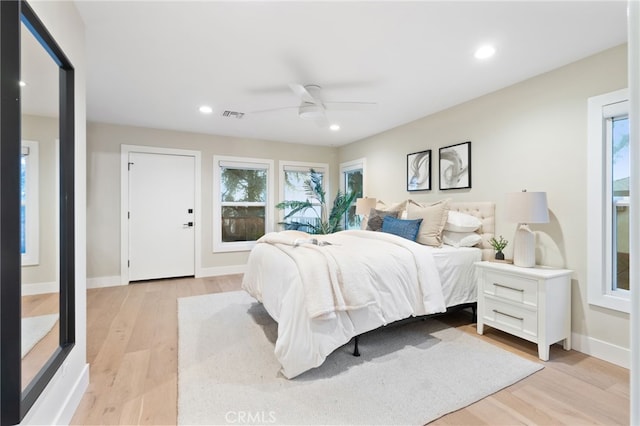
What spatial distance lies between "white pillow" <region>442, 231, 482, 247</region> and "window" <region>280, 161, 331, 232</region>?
114 inches

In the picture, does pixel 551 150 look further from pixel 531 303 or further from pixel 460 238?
pixel 531 303

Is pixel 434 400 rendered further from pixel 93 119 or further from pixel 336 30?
pixel 93 119

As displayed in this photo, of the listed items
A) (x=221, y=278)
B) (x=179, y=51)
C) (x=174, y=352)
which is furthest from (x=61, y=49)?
(x=221, y=278)

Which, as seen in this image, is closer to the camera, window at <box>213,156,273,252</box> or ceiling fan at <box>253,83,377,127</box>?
ceiling fan at <box>253,83,377,127</box>

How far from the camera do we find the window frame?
5.59m

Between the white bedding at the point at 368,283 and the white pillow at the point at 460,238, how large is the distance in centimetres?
12

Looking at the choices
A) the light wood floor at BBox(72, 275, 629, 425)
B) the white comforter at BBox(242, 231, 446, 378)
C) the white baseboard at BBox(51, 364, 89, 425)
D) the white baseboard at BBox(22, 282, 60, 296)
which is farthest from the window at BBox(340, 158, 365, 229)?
the white baseboard at BBox(22, 282, 60, 296)

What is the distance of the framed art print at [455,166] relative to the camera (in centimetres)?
349

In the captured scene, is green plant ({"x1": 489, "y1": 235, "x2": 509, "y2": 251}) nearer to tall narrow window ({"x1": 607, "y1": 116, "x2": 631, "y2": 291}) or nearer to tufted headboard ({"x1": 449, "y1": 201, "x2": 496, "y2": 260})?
tufted headboard ({"x1": 449, "y1": 201, "x2": 496, "y2": 260})

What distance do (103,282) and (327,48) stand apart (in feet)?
14.3

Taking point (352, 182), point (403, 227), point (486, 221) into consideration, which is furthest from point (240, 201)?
point (486, 221)

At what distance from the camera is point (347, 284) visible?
88.0 inches

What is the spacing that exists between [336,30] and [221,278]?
3988mm

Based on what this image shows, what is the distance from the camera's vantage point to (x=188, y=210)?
16.1 feet
